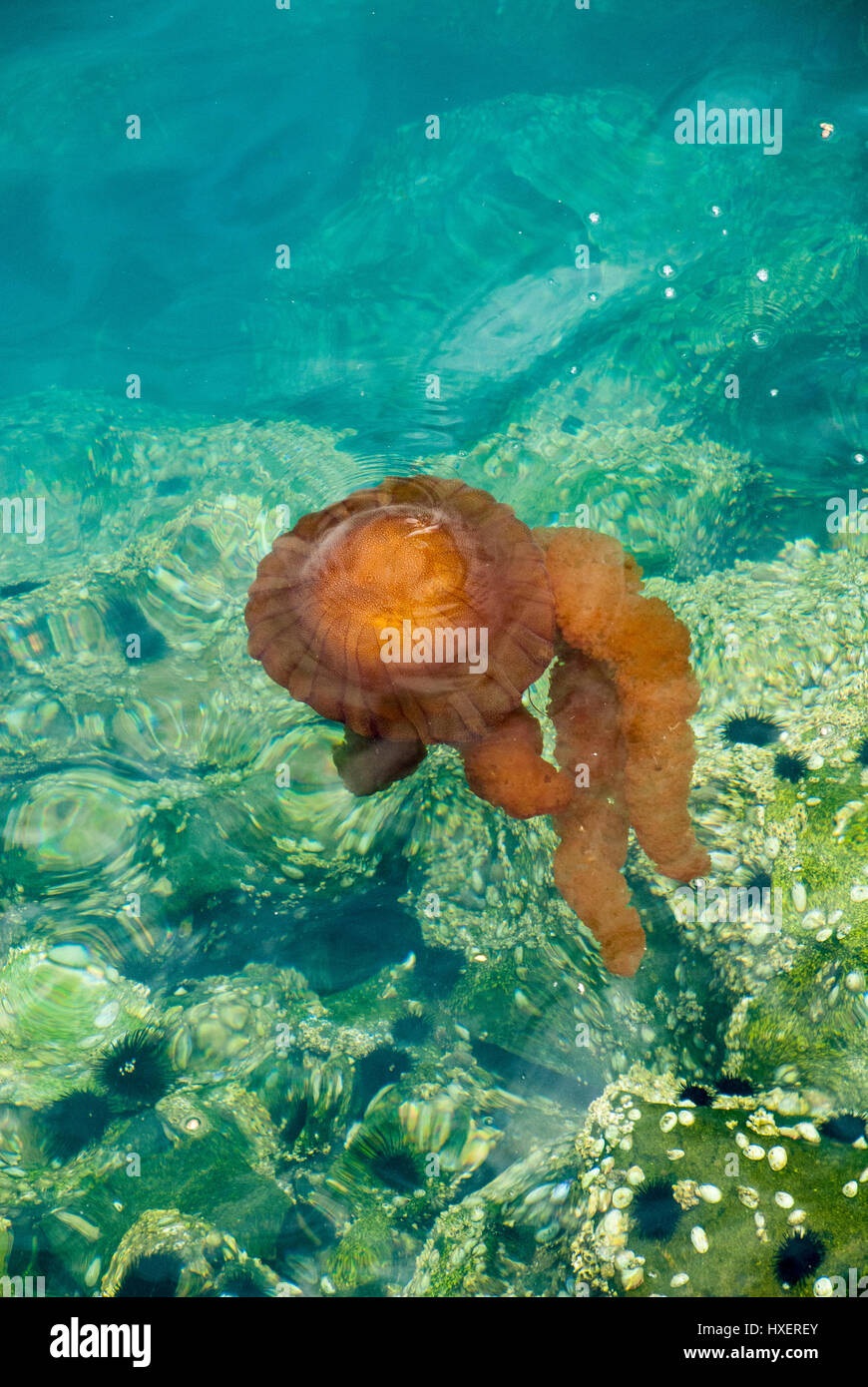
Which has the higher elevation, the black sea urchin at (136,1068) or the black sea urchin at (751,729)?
the black sea urchin at (751,729)

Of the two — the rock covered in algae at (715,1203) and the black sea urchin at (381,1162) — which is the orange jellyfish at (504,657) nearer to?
the rock covered in algae at (715,1203)

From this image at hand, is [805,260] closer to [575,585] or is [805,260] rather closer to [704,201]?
[704,201]

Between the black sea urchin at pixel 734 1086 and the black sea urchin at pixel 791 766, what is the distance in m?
1.37

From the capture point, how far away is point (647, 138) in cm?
790

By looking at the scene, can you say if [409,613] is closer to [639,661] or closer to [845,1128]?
[639,661]

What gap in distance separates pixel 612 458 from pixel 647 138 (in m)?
4.26

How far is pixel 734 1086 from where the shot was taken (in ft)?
10.9

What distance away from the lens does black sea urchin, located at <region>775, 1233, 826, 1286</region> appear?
107 inches

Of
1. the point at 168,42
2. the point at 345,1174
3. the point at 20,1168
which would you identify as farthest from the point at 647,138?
the point at 20,1168

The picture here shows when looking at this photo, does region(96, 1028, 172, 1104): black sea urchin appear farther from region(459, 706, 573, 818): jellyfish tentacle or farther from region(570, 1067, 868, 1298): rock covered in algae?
region(459, 706, 573, 818): jellyfish tentacle

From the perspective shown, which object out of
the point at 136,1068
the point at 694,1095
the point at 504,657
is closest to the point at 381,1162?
the point at 136,1068

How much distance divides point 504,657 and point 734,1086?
80.3 inches

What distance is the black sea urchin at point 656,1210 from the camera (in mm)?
2918

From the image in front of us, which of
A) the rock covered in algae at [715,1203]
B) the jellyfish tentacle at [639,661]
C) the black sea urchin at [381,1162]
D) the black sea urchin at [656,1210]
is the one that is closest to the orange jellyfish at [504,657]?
the jellyfish tentacle at [639,661]
